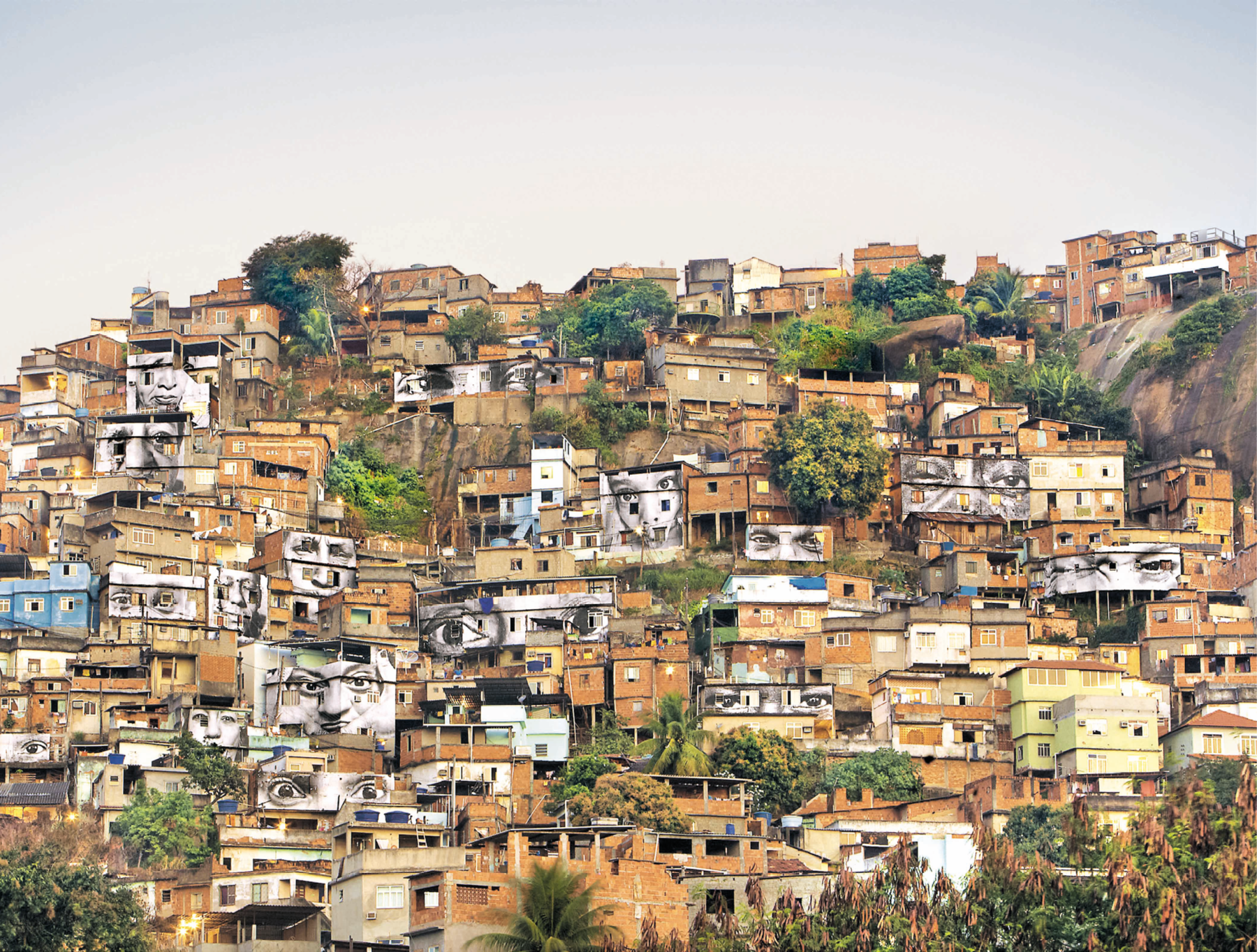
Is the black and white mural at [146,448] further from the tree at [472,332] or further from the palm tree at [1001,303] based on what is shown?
the palm tree at [1001,303]

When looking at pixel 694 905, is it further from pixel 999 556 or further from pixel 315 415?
pixel 315 415

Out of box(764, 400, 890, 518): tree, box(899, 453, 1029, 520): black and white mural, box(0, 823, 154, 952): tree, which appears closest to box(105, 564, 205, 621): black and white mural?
box(764, 400, 890, 518): tree

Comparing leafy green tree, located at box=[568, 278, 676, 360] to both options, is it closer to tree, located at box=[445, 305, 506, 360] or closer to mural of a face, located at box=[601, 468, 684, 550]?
tree, located at box=[445, 305, 506, 360]

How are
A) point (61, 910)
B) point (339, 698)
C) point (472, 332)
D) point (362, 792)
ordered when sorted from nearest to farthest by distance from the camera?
point (61, 910) → point (362, 792) → point (339, 698) → point (472, 332)

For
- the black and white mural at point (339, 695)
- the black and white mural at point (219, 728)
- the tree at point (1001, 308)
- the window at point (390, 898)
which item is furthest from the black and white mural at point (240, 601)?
the tree at point (1001, 308)

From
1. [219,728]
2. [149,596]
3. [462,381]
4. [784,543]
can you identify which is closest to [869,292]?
[462,381]

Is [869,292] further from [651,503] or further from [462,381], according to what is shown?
[651,503]
